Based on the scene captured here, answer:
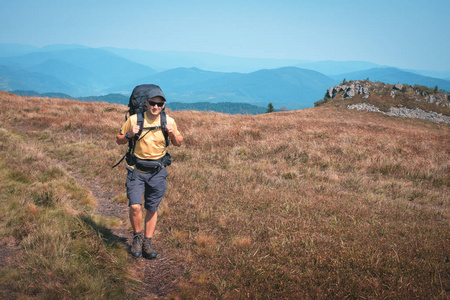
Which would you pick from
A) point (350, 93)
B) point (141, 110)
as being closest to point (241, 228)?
point (141, 110)

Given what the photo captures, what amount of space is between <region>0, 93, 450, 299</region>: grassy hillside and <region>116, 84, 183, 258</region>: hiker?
1013 mm

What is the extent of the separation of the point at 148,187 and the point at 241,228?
6.30ft

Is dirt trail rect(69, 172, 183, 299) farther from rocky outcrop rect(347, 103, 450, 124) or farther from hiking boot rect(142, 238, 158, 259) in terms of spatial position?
rocky outcrop rect(347, 103, 450, 124)

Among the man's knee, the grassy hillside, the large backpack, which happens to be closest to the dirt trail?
the grassy hillside

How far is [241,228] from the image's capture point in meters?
4.81

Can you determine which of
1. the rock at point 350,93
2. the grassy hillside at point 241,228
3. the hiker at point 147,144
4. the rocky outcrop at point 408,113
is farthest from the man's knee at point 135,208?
the rock at point 350,93

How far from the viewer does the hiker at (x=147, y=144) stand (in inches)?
147

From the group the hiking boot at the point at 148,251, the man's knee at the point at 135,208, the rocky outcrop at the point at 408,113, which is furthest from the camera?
the rocky outcrop at the point at 408,113

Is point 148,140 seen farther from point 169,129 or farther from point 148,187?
point 148,187

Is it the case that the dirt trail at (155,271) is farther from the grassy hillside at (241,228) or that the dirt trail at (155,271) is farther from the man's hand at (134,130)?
the man's hand at (134,130)

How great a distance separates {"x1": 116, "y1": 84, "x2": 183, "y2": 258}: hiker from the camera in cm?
373

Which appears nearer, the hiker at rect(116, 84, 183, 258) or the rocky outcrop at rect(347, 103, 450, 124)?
the hiker at rect(116, 84, 183, 258)

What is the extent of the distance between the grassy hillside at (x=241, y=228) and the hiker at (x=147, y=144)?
1.01 meters

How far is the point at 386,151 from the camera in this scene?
11.6m
